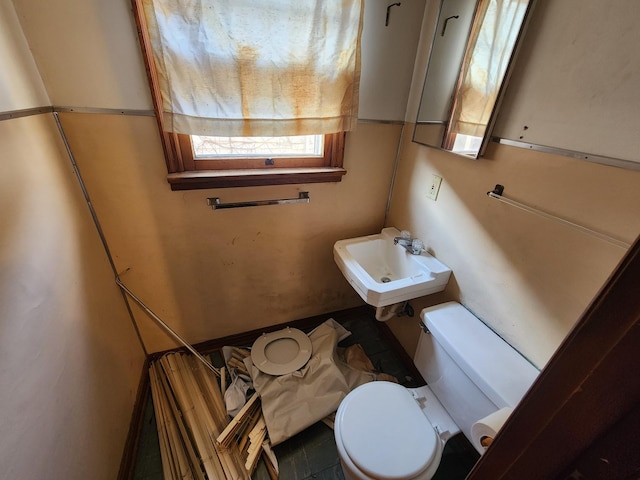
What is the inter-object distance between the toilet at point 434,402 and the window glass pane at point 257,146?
3.25ft

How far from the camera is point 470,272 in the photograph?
1208mm

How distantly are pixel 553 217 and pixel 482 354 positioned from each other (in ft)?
1.77

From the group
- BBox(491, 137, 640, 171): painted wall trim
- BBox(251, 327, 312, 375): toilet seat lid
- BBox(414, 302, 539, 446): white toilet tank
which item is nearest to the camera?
BBox(491, 137, 640, 171): painted wall trim

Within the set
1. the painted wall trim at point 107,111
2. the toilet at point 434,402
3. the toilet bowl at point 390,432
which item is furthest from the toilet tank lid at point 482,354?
the painted wall trim at point 107,111

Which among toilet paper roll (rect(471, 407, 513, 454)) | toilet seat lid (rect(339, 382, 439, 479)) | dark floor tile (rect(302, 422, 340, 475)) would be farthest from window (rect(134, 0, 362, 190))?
dark floor tile (rect(302, 422, 340, 475))

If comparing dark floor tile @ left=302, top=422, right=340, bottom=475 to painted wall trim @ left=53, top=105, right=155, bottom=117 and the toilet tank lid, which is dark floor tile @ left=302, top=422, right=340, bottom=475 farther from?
painted wall trim @ left=53, top=105, right=155, bottom=117

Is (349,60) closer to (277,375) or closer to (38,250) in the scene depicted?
(38,250)

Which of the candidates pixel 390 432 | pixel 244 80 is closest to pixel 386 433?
pixel 390 432

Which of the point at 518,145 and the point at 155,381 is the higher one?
the point at 518,145

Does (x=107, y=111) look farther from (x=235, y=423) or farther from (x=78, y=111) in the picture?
(x=235, y=423)

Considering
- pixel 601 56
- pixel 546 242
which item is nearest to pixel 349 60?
pixel 601 56

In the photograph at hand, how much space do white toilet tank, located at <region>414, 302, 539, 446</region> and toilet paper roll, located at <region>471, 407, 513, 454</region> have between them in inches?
2.3

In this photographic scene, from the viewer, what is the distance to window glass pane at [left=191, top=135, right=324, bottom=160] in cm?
129

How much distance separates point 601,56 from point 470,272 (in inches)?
31.5
